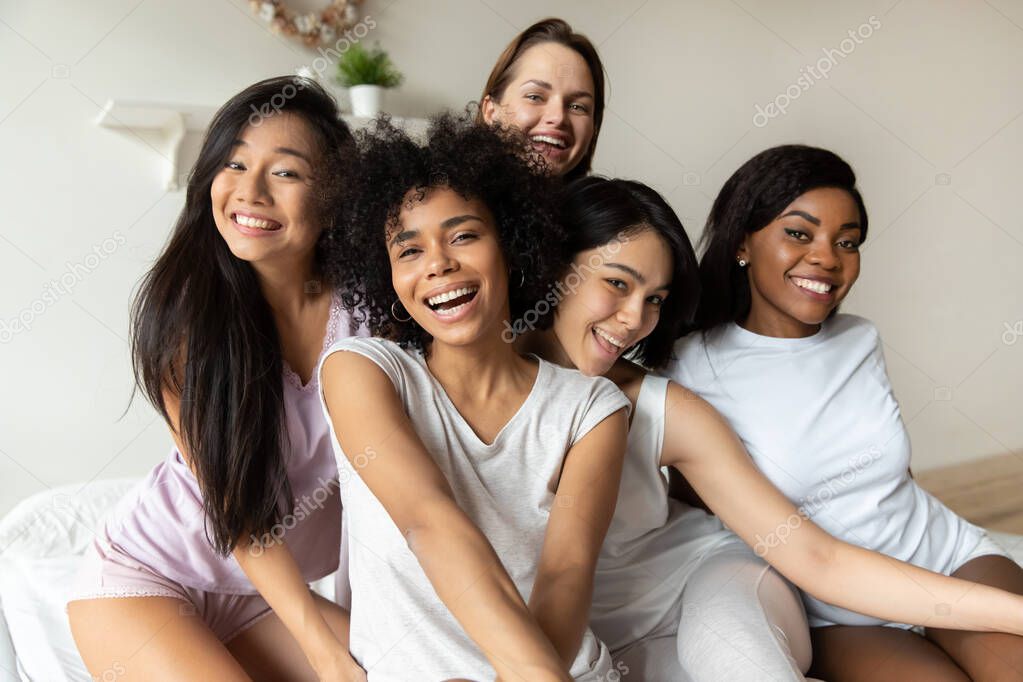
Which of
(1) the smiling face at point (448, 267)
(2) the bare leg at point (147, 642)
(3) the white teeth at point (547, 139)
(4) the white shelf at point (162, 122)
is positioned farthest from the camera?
(4) the white shelf at point (162, 122)

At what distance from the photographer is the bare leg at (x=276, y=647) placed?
1.49 metres

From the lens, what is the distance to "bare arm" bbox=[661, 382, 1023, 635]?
4.36 feet

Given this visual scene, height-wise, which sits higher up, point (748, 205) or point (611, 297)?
point (748, 205)

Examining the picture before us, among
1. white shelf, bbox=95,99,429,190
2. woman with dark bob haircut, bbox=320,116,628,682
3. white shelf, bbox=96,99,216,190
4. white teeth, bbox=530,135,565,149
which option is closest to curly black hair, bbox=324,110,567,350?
woman with dark bob haircut, bbox=320,116,628,682

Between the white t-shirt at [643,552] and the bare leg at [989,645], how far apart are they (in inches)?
13.7

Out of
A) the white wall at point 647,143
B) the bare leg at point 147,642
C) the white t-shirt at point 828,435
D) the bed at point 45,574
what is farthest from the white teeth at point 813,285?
the white wall at point 647,143

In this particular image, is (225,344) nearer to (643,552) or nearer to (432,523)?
(432,523)

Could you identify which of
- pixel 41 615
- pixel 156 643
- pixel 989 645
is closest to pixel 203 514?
pixel 156 643

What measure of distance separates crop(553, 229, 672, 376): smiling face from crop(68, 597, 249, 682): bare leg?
2.23 ft

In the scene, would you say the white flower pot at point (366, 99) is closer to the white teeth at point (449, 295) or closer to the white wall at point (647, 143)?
the white wall at point (647, 143)

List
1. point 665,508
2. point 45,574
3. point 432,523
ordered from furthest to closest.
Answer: point 45,574, point 665,508, point 432,523

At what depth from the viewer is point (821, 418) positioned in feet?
5.13

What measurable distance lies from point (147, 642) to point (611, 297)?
2.75ft

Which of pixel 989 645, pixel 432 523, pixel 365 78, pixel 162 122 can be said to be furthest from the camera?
pixel 365 78
